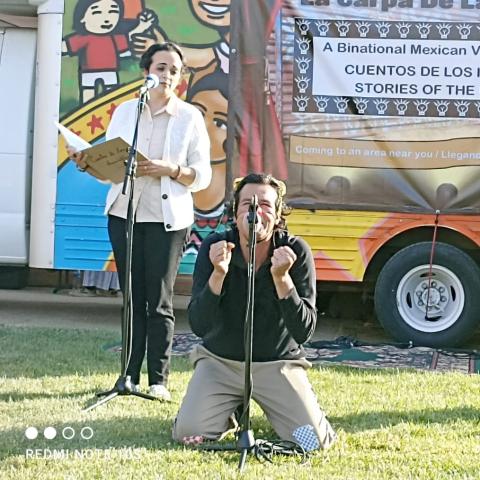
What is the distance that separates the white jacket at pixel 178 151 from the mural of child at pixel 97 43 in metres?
1.93

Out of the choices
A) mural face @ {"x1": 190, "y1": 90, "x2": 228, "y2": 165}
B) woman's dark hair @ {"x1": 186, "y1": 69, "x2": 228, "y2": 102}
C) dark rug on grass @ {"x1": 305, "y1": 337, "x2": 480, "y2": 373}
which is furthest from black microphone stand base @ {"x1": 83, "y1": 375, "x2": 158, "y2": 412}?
woman's dark hair @ {"x1": 186, "y1": 69, "x2": 228, "y2": 102}

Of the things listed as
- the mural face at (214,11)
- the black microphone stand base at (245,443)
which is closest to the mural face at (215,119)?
the mural face at (214,11)

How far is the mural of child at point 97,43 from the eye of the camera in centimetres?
685

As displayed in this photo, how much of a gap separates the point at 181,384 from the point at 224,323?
4.17 feet

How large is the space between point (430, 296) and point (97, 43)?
3092mm

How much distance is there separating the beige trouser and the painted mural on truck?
2.74 m

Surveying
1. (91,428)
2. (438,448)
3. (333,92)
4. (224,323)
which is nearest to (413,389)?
(438,448)

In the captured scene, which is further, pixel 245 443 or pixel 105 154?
pixel 105 154

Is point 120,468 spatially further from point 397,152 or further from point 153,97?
point 397,152

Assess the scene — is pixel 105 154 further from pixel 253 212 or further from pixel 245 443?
pixel 245 443

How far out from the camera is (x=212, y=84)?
678 cm

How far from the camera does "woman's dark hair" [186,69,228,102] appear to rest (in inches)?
266

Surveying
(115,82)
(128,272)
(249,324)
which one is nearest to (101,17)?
(115,82)

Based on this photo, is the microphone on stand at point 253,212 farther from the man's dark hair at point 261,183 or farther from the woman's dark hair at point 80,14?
the woman's dark hair at point 80,14
